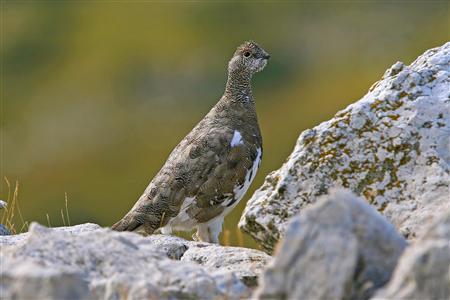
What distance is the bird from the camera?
437 inches

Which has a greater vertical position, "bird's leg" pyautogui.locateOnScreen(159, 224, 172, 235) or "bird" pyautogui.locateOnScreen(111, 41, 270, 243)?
"bird" pyautogui.locateOnScreen(111, 41, 270, 243)

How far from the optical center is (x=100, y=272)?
637cm

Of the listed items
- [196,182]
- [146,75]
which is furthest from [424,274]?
[146,75]

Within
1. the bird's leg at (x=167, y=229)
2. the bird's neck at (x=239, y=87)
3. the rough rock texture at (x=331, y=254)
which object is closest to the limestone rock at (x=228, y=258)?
the rough rock texture at (x=331, y=254)

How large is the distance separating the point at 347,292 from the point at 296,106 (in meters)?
57.2

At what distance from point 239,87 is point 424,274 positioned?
7.62 metres

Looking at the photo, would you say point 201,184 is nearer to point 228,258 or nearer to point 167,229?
point 167,229

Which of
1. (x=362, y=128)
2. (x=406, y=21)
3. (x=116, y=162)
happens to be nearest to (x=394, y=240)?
(x=362, y=128)

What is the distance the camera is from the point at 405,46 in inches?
2793

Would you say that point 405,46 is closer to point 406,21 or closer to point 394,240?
point 406,21

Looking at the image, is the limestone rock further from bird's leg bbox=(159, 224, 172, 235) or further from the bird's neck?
the bird's neck

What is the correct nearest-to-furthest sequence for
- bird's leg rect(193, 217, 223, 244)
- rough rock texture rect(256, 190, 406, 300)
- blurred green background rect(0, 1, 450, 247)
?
rough rock texture rect(256, 190, 406, 300)
bird's leg rect(193, 217, 223, 244)
blurred green background rect(0, 1, 450, 247)

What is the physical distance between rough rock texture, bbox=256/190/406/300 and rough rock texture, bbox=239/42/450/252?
2.05 meters

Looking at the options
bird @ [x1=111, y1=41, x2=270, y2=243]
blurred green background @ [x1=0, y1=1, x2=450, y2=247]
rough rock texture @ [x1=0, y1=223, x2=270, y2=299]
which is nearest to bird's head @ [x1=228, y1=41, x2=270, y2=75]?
bird @ [x1=111, y1=41, x2=270, y2=243]
